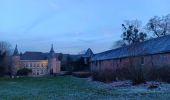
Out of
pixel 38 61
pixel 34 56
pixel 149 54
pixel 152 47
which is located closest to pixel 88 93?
pixel 149 54

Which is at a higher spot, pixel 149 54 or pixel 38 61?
pixel 38 61

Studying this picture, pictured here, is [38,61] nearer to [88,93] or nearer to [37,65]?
[37,65]

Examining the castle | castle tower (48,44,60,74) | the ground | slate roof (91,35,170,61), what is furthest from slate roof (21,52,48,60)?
the ground

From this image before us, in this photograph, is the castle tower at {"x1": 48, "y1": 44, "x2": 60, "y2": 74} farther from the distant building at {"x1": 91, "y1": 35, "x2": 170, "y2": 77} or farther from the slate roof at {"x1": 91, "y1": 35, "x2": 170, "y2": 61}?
the slate roof at {"x1": 91, "y1": 35, "x2": 170, "y2": 61}

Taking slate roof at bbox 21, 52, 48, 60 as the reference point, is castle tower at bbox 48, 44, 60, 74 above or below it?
below

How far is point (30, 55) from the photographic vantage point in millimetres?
148750

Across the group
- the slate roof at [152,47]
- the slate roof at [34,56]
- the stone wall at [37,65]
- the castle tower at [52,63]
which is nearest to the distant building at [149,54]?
the slate roof at [152,47]

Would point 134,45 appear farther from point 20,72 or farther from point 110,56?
point 20,72

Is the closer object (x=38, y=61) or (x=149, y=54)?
(x=149, y=54)

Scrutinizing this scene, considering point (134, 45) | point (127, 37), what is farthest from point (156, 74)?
point (127, 37)

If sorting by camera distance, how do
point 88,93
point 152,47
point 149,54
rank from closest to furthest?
1. point 88,93
2. point 149,54
3. point 152,47

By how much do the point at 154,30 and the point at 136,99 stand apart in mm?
65203

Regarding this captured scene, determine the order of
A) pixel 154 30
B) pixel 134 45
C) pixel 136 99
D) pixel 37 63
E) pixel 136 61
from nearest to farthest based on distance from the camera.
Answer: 1. pixel 136 99
2. pixel 136 61
3. pixel 134 45
4. pixel 154 30
5. pixel 37 63

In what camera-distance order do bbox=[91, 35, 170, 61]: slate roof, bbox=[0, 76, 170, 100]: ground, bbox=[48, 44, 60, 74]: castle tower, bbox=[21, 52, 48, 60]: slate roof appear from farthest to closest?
bbox=[21, 52, 48, 60]: slate roof → bbox=[48, 44, 60, 74]: castle tower → bbox=[91, 35, 170, 61]: slate roof → bbox=[0, 76, 170, 100]: ground
